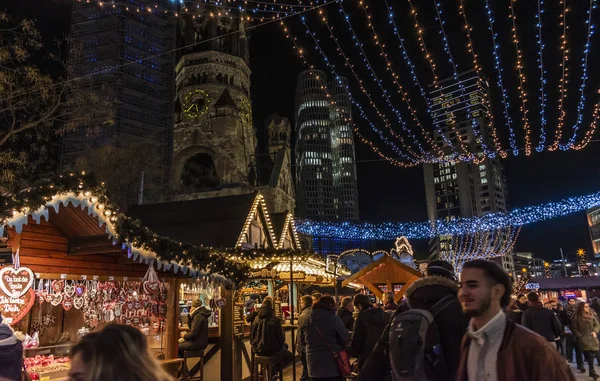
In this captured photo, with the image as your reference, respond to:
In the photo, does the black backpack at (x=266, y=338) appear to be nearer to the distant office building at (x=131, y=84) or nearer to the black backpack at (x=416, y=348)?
the black backpack at (x=416, y=348)

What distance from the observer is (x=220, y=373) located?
976 centimetres

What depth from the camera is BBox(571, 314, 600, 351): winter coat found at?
10039 mm

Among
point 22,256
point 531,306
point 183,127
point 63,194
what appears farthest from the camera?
point 183,127

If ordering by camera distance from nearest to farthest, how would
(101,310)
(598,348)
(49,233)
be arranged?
(49,233) → (101,310) → (598,348)

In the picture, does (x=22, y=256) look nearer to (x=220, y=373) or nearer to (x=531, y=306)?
(x=220, y=373)

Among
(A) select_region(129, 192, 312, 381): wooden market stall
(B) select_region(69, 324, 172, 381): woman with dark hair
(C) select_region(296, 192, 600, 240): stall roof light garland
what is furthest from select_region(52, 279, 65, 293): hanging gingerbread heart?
(C) select_region(296, 192, 600, 240): stall roof light garland

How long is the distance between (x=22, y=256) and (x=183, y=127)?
3358 centimetres

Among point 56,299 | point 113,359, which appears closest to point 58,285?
point 56,299

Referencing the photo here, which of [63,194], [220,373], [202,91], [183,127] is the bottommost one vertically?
[220,373]

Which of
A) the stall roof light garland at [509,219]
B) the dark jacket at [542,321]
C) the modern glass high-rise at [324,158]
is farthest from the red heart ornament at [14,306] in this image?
the modern glass high-rise at [324,158]

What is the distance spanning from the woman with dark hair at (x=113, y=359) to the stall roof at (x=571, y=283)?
3869cm

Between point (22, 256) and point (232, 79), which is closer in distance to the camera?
point (22, 256)

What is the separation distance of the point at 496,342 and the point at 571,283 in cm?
3891

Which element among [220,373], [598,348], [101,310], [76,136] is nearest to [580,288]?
[598,348]
